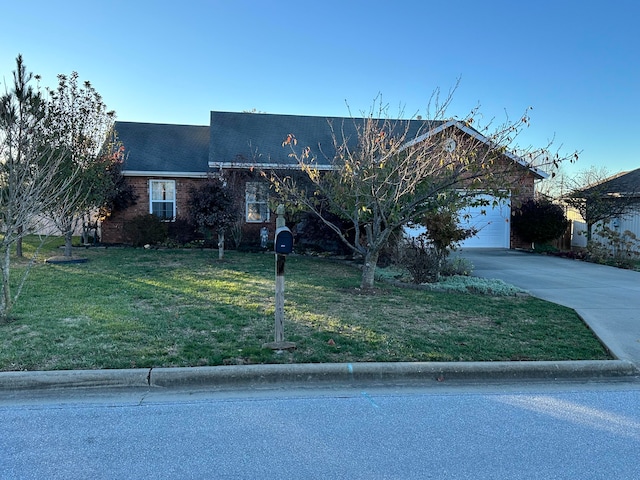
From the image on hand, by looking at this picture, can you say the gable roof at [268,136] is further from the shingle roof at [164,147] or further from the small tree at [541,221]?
the small tree at [541,221]

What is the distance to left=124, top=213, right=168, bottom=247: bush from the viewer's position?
54.5ft

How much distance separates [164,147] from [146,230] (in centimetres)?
479

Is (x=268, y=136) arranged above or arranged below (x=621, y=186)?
above

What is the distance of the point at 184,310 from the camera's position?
24.0ft

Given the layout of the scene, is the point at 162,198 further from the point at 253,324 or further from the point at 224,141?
the point at 253,324

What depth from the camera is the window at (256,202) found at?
15.6m

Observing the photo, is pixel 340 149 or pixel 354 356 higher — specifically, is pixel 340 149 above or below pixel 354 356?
above

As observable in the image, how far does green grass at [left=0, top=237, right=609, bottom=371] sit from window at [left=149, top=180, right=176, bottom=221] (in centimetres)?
796

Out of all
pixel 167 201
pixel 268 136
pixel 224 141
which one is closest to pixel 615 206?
pixel 268 136

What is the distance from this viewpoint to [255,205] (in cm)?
1809

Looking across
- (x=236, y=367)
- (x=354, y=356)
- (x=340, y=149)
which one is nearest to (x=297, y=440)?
(x=236, y=367)

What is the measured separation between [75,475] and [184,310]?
4.22 meters

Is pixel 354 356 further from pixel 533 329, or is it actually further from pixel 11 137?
pixel 11 137

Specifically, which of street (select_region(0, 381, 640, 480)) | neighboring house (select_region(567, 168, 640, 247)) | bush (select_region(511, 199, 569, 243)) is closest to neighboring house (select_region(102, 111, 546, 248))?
bush (select_region(511, 199, 569, 243))
